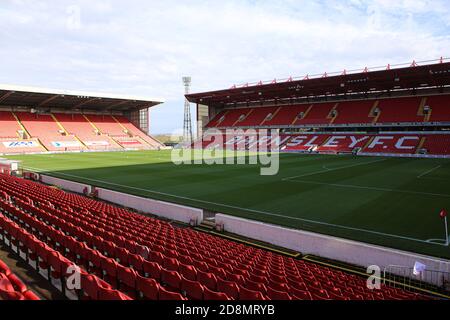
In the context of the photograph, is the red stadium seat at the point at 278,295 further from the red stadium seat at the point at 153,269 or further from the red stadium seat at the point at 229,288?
the red stadium seat at the point at 153,269

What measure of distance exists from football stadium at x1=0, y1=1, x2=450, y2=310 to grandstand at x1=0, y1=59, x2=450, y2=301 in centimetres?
6

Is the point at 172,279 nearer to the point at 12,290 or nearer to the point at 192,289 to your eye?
the point at 192,289

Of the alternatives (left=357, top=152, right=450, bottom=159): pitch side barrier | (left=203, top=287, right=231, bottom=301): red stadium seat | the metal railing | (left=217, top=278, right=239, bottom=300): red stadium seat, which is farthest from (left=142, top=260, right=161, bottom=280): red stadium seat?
(left=357, top=152, right=450, bottom=159): pitch side barrier

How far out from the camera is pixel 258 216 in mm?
14281

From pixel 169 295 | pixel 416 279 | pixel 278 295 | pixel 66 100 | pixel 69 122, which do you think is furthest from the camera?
pixel 69 122

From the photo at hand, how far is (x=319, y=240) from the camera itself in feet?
32.4

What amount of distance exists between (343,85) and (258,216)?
1644 inches

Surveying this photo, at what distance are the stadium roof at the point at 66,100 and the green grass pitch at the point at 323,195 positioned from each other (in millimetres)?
28106

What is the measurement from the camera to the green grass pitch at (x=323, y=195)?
40.2 feet

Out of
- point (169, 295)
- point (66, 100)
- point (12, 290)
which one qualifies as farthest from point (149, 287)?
point (66, 100)

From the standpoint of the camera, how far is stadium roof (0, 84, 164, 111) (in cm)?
4966

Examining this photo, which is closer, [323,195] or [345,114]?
[323,195]

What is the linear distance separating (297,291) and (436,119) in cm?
4887
